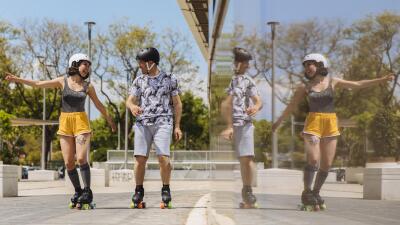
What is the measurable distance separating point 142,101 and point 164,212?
93 cm

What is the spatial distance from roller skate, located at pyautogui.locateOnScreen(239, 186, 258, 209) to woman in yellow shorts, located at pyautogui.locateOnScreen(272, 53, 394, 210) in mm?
523

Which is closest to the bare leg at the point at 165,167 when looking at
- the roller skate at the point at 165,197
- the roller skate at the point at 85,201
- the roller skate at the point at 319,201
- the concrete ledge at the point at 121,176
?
the roller skate at the point at 165,197

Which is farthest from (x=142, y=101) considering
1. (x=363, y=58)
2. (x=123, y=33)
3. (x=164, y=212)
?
(x=123, y=33)

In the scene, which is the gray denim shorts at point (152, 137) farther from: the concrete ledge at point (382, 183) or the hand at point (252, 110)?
the concrete ledge at point (382, 183)

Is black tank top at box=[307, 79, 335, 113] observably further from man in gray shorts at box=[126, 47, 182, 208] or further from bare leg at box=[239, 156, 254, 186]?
man in gray shorts at box=[126, 47, 182, 208]

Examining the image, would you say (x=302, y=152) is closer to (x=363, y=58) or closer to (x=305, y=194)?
(x=305, y=194)

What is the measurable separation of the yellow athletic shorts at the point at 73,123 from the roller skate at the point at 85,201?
534 millimetres

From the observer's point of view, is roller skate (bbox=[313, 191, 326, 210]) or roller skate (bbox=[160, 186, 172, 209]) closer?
roller skate (bbox=[313, 191, 326, 210])

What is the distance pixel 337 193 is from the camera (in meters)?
0.85

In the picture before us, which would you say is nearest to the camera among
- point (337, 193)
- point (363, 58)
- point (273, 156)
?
point (363, 58)

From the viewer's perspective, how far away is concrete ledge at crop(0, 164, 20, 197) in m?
12.0

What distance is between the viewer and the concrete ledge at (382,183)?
0.73 m

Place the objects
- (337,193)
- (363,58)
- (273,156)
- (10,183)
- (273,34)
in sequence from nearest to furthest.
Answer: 1. (363,58)
2. (337,193)
3. (273,34)
4. (273,156)
5. (10,183)

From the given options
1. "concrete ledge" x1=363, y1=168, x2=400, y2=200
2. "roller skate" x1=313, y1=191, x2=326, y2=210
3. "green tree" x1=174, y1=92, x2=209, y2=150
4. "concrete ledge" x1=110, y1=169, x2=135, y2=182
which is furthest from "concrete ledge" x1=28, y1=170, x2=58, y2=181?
"concrete ledge" x1=363, y1=168, x2=400, y2=200
